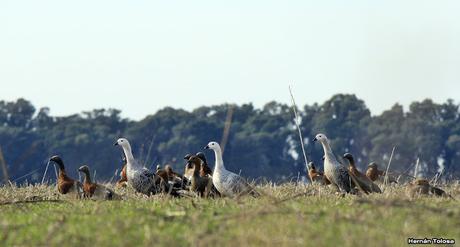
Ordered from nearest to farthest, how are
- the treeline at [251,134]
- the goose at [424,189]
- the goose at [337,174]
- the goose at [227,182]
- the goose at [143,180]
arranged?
the goose at [424,189]
the goose at [227,182]
the goose at [337,174]
the goose at [143,180]
the treeline at [251,134]

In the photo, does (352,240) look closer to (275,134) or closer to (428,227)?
(428,227)

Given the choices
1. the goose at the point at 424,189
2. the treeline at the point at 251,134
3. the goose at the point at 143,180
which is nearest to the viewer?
the goose at the point at 424,189

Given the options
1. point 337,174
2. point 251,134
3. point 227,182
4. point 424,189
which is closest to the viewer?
point 424,189

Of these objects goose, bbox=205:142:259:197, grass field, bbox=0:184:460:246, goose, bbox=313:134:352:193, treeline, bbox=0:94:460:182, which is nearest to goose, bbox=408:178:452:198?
goose, bbox=313:134:352:193

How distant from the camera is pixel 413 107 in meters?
108

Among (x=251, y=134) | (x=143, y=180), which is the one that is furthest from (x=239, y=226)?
(x=251, y=134)

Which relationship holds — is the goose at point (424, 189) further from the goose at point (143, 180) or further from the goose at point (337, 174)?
the goose at point (143, 180)

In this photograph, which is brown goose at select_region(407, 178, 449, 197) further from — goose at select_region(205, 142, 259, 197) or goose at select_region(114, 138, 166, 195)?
goose at select_region(114, 138, 166, 195)

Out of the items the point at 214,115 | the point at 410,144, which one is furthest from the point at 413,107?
the point at 214,115

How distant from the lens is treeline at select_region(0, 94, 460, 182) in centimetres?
9925

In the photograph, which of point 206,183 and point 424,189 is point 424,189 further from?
point 206,183

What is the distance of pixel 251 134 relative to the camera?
354 ft

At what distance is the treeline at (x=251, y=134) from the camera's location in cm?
9925

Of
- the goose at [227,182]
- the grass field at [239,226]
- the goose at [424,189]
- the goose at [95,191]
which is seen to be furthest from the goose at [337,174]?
the grass field at [239,226]
